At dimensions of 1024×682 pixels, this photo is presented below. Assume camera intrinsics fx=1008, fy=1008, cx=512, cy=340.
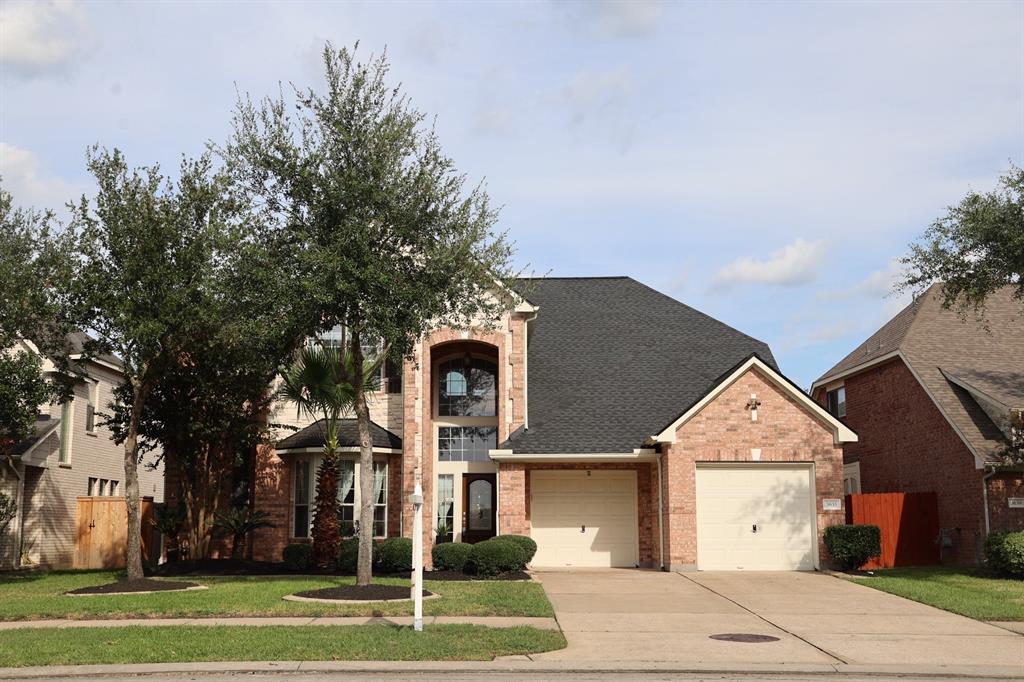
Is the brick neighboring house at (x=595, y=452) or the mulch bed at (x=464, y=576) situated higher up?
the brick neighboring house at (x=595, y=452)

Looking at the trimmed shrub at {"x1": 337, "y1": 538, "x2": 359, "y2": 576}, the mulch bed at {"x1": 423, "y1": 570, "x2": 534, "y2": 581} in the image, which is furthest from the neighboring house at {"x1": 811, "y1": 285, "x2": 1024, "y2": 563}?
the trimmed shrub at {"x1": 337, "y1": 538, "x2": 359, "y2": 576}

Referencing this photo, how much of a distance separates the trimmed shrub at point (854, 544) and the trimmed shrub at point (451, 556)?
8532 millimetres

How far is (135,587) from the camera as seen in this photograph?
19.6m

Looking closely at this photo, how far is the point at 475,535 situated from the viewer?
2683 centimetres

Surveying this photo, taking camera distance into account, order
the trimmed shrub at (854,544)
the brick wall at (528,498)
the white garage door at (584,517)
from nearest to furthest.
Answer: the trimmed shrub at (854,544)
the brick wall at (528,498)
the white garage door at (584,517)

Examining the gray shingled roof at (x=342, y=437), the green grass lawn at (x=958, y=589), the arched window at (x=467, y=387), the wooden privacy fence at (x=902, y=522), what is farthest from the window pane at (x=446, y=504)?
the green grass lawn at (x=958, y=589)

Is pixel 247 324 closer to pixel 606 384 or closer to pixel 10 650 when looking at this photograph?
pixel 10 650

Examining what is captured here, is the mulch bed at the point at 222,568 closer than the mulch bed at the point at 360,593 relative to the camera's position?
No

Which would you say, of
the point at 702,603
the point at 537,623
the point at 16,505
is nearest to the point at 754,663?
the point at 537,623

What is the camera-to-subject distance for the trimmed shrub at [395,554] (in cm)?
2345

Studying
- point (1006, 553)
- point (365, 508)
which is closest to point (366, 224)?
point (365, 508)

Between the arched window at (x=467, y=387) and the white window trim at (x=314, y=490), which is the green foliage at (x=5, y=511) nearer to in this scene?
the white window trim at (x=314, y=490)

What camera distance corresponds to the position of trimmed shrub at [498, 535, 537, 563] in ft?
76.0

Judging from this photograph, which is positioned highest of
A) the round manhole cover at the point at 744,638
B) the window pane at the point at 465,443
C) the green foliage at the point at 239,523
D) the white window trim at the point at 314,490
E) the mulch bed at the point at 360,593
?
the window pane at the point at 465,443
